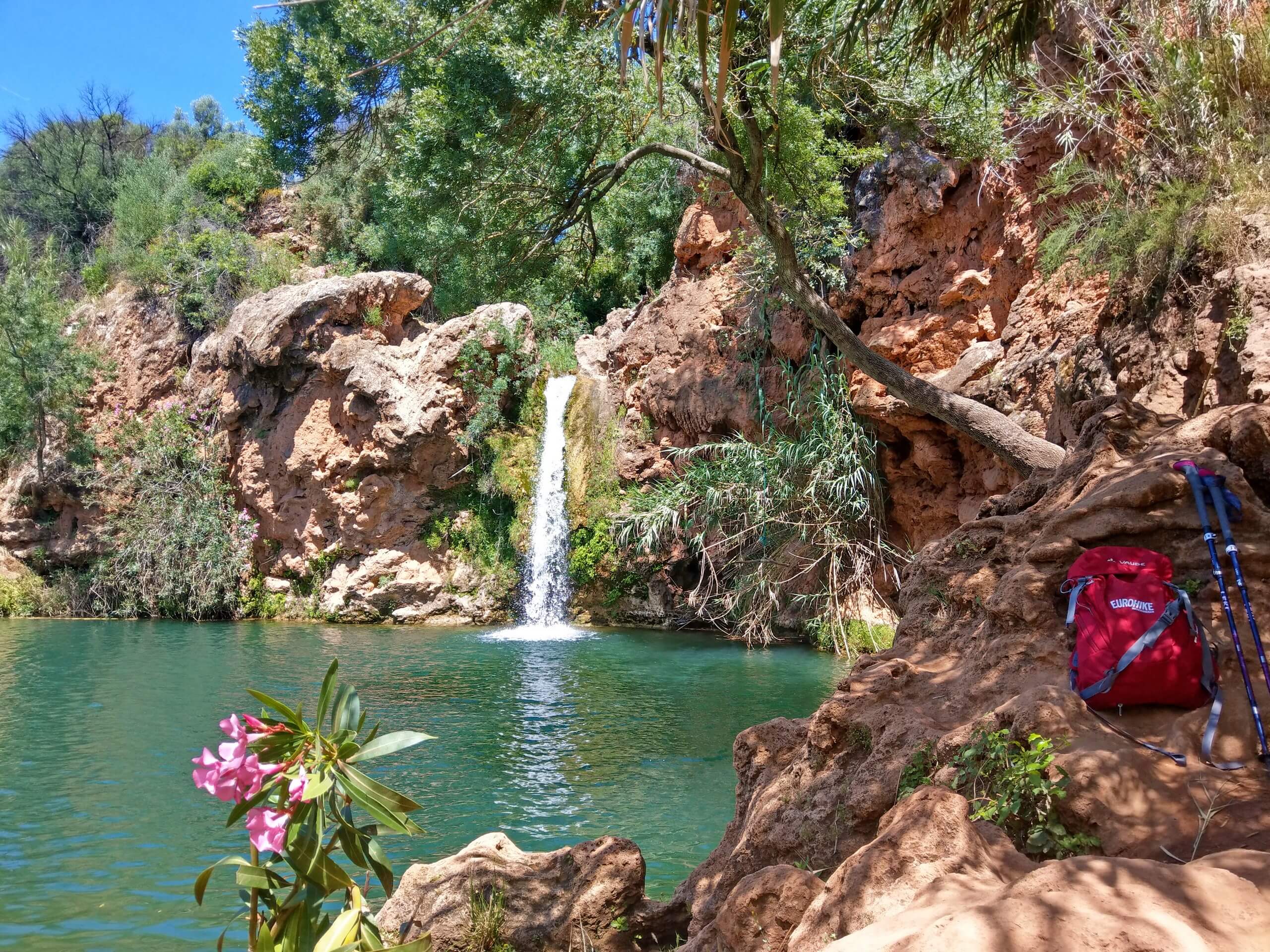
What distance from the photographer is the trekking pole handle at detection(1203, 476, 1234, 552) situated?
11.4 feet

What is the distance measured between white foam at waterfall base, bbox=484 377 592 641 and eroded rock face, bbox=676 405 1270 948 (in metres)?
12.4

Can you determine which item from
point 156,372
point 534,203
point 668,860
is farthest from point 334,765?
point 156,372

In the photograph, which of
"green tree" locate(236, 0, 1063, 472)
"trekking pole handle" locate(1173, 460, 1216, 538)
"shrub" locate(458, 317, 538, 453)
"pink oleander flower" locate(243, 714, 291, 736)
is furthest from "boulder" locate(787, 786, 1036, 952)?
"shrub" locate(458, 317, 538, 453)

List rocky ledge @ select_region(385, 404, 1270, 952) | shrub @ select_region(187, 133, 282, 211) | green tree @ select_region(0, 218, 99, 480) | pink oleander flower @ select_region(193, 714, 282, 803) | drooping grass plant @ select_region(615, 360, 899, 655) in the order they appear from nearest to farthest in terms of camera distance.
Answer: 1. rocky ledge @ select_region(385, 404, 1270, 952)
2. pink oleander flower @ select_region(193, 714, 282, 803)
3. drooping grass plant @ select_region(615, 360, 899, 655)
4. green tree @ select_region(0, 218, 99, 480)
5. shrub @ select_region(187, 133, 282, 211)

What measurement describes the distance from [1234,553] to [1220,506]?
11.4 inches

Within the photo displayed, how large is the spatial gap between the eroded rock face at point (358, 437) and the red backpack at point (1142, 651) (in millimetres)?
15133

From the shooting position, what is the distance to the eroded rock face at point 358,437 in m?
18.3

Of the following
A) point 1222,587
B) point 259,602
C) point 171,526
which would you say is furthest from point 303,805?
point 171,526

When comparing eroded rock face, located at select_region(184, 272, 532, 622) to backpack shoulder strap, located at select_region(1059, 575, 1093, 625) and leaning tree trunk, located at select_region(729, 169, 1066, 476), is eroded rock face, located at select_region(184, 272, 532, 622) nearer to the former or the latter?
leaning tree trunk, located at select_region(729, 169, 1066, 476)

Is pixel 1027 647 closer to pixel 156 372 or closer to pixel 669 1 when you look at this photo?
pixel 669 1

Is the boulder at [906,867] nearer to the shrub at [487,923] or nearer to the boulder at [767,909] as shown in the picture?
the boulder at [767,909]

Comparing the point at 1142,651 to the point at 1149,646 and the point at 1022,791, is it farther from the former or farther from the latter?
the point at 1022,791

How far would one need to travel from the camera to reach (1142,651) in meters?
3.17

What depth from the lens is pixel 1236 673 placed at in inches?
127
